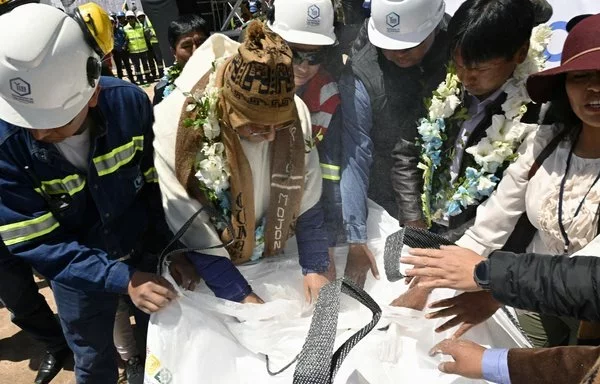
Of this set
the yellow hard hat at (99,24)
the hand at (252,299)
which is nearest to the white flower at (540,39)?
the hand at (252,299)

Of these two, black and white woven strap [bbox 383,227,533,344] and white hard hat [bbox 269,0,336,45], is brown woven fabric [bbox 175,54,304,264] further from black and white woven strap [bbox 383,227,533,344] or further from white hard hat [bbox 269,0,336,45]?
white hard hat [bbox 269,0,336,45]

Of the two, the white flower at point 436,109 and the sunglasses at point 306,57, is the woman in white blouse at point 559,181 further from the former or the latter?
the sunglasses at point 306,57

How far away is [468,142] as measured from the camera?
168 centimetres

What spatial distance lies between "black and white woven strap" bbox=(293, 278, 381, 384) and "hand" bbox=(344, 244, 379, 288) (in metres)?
0.50

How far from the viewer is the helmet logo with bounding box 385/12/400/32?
1.75m

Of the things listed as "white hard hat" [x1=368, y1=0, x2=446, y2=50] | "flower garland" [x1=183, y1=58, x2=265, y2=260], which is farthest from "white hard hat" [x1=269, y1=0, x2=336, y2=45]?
"flower garland" [x1=183, y1=58, x2=265, y2=260]

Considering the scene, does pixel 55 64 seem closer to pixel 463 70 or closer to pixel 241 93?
pixel 241 93

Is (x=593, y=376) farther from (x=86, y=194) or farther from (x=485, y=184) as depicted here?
(x=86, y=194)

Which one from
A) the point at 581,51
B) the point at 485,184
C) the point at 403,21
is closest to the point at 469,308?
the point at 485,184

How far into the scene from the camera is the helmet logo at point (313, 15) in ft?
6.02

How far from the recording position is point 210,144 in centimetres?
143

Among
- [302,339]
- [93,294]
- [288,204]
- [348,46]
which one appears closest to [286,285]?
[302,339]

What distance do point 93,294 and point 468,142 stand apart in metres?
1.48

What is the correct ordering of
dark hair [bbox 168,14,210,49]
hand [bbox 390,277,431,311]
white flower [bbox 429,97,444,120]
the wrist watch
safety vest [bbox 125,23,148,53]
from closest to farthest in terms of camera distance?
the wrist watch
hand [bbox 390,277,431,311]
white flower [bbox 429,97,444,120]
dark hair [bbox 168,14,210,49]
safety vest [bbox 125,23,148,53]
